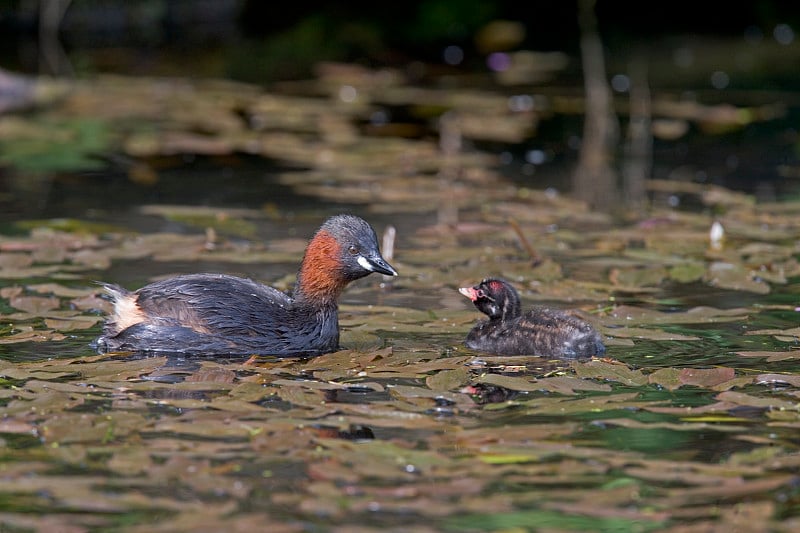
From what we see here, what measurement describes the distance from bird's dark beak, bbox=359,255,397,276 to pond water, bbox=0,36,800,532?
365 millimetres

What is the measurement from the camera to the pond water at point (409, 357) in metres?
5.06

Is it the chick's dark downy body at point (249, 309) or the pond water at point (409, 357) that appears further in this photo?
the chick's dark downy body at point (249, 309)

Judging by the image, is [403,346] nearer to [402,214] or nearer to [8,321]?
[8,321]

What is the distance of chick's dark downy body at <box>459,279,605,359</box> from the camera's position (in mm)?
6926

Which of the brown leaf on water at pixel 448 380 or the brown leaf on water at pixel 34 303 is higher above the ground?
the brown leaf on water at pixel 34 303

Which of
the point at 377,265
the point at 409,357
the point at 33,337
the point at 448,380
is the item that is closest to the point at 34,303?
the point at 33,337

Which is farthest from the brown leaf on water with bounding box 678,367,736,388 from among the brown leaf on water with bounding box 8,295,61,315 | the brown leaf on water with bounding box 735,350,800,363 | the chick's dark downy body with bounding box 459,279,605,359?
the brown leaf on water with bounding box 8,295,61,315

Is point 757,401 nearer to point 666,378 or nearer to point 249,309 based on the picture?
point 666,378

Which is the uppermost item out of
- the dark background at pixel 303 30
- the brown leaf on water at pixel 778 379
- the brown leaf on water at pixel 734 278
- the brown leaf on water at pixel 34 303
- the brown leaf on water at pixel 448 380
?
the dark background at pixel 303 30

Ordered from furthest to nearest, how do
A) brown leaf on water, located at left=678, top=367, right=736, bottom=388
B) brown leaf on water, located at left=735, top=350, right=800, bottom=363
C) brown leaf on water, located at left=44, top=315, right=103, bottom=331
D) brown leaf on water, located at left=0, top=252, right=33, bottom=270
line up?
brown leaf on water, located at left=0, top=252, right=33, bottom=270 < brown leaf on water, located at left=44, top=315, right=103, bottom=331 < brown leaf on water, located at left=735, top=350, right=800, bottom=363 < brown leaf on water, located at left=678, top=367, right=736, bottom=388

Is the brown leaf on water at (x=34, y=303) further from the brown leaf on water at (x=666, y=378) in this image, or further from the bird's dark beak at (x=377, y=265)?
the brown leaf on water at (x=666, y=378)

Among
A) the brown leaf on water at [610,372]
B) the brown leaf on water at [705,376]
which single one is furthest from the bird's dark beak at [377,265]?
the brown leaf on water at [705,376]

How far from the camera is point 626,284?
8.54 meters

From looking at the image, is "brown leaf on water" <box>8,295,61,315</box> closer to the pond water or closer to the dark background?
the pond water
